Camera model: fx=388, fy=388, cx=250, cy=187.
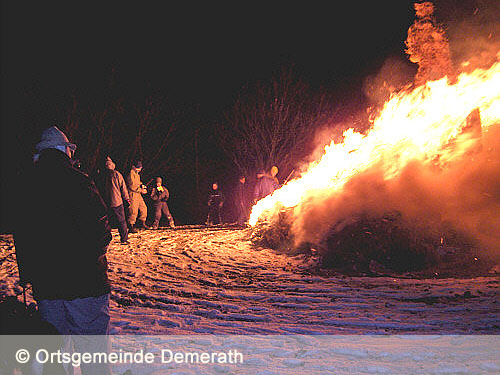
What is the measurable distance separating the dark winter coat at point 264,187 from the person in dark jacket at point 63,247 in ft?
40.5

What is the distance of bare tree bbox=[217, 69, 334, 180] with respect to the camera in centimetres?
2531

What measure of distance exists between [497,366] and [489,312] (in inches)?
76.1

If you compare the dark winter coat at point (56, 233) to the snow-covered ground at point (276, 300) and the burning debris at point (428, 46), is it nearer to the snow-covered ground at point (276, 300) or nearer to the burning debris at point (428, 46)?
the snow-covered ground at point (276, 300)

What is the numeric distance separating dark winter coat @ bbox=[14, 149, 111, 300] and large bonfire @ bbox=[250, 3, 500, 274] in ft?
23.9

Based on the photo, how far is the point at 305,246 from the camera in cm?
1010

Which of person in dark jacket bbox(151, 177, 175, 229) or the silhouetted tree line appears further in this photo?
the silhouetted tree line

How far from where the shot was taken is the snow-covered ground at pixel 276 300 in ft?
16.5

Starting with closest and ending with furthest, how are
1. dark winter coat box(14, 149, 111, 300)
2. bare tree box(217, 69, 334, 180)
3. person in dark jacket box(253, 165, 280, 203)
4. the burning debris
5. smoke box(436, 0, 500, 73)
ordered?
dark winter coat box(14, 149, 111, 300)
smoke box(436, 0, 500, 73)
the burning debris
person in dark jacket box(253, 165, 280, 203)
bare tree box(217, 69, 334, 180)

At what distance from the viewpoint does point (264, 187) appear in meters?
15.6

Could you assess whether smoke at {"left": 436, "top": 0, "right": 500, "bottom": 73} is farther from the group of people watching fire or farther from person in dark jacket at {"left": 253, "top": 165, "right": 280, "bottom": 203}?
the group of people watching fire

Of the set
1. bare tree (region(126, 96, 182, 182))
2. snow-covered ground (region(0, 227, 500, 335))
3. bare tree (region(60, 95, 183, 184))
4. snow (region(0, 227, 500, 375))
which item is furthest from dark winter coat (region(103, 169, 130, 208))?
bare tree (region(126, 96, 182, 182))

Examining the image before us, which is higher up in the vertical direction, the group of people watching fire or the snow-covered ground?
the group of people watching fire

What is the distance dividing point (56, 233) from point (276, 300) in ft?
13.1

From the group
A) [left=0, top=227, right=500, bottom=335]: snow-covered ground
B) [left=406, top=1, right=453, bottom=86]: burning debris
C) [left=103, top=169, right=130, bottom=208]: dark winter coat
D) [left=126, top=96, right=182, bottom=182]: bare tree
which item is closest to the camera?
[left=0, top=227, right=500, bottom=335]: snow-covered ground
